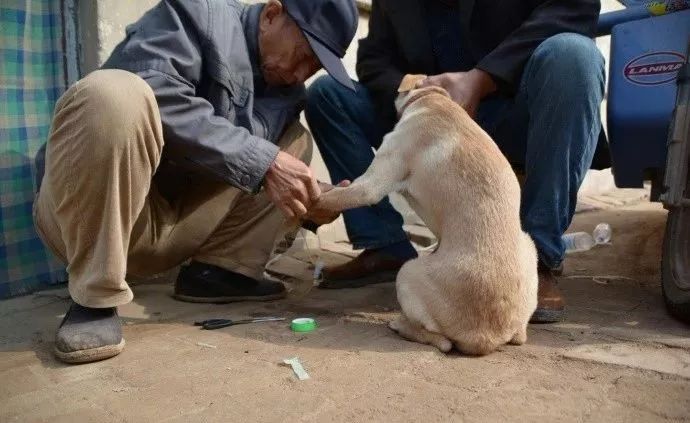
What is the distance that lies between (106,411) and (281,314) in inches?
42.5

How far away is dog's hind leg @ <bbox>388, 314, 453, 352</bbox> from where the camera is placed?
7.05 ft

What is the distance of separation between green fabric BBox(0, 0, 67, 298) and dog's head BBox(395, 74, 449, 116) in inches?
70.5

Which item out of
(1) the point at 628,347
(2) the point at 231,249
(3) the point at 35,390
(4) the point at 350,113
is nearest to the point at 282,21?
(4) the point at 350,113

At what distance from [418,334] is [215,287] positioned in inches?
44.9

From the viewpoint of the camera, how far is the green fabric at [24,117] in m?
2.92

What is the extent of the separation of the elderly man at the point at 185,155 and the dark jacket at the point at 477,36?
529mm

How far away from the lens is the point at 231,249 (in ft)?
9.68

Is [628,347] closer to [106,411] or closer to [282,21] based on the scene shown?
[106,411]

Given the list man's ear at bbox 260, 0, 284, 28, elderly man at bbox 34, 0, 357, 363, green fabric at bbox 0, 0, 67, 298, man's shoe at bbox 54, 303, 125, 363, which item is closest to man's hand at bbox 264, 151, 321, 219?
elderly man at bbox 34, 0, 357, 363

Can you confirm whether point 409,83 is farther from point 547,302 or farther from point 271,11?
point 547,302

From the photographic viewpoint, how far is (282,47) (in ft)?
8.93

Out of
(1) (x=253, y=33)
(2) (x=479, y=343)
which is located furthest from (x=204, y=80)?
(2) (x=479, y=343)

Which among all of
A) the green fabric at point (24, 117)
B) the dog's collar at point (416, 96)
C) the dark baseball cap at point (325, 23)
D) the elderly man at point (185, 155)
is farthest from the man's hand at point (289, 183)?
the green fabric at point (24, 117)

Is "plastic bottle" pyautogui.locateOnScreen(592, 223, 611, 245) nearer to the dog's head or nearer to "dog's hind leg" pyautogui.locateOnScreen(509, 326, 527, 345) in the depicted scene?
the dog's head
